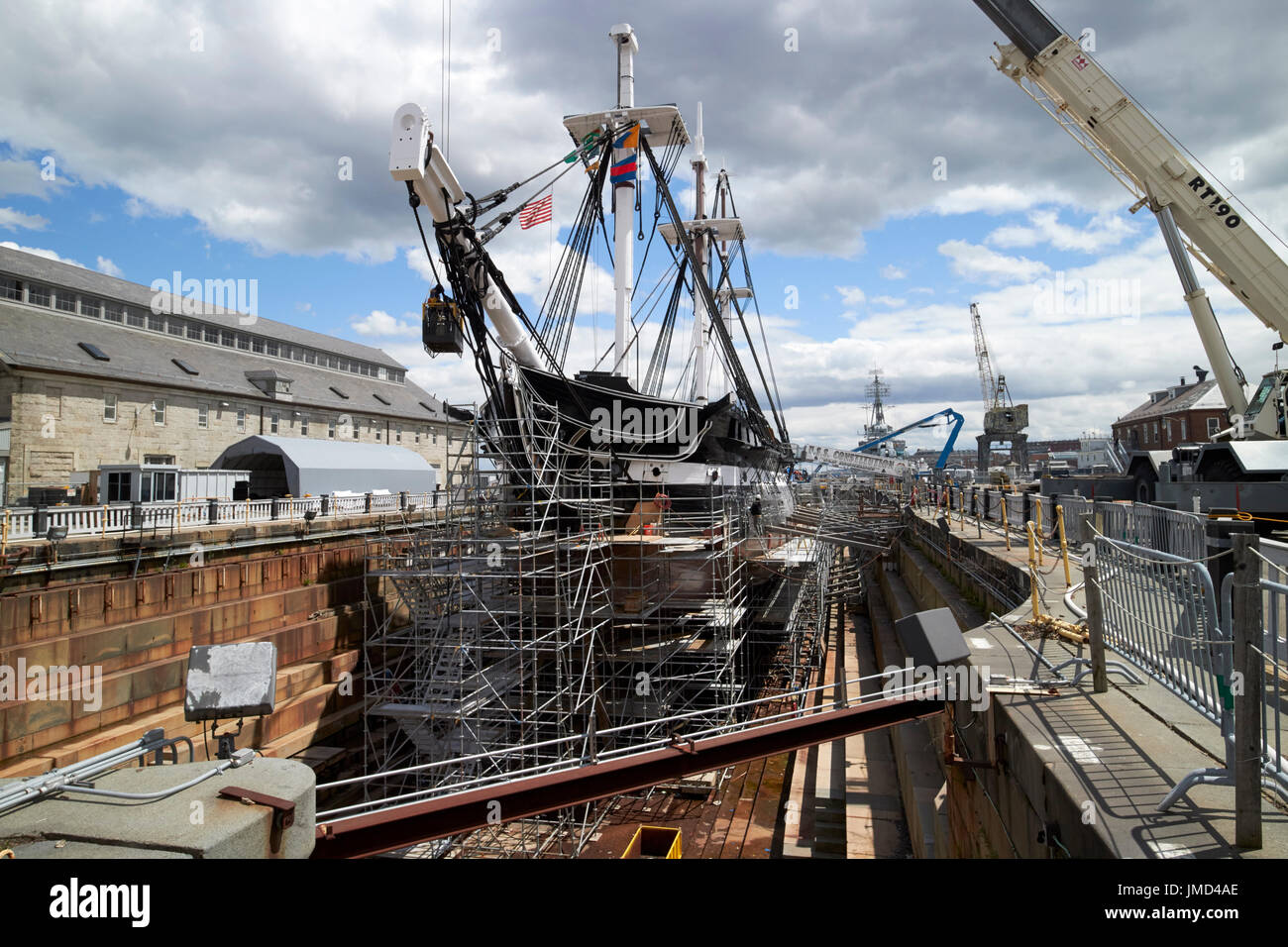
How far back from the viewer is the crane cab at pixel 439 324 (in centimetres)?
1173

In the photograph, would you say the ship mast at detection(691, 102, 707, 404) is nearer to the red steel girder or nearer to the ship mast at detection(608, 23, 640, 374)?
the ship mast at detection(608, 23, 640, 374)

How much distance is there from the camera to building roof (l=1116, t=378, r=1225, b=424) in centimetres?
4616

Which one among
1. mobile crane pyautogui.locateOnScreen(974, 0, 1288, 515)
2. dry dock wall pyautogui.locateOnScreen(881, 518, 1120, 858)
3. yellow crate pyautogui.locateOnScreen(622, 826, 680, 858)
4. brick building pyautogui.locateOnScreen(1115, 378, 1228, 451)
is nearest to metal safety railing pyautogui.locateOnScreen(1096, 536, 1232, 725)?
dry dock wall pyautogui.locateOnScreen(881, 518, 1120, 858)

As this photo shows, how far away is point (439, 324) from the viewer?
11.8 m

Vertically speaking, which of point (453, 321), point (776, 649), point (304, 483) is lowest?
point (776, 649)

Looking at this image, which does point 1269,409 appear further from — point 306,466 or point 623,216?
point 306,466

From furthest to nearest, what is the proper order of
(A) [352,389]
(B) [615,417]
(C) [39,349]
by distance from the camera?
(A) [352,389] < (C) [39,349] < (B) [615,417]

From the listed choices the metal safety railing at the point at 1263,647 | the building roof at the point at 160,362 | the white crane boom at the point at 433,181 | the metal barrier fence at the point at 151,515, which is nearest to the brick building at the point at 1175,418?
the white crane boom at the point at 433,181

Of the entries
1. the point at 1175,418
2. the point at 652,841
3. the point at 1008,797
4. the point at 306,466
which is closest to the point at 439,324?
the point at 652,841
